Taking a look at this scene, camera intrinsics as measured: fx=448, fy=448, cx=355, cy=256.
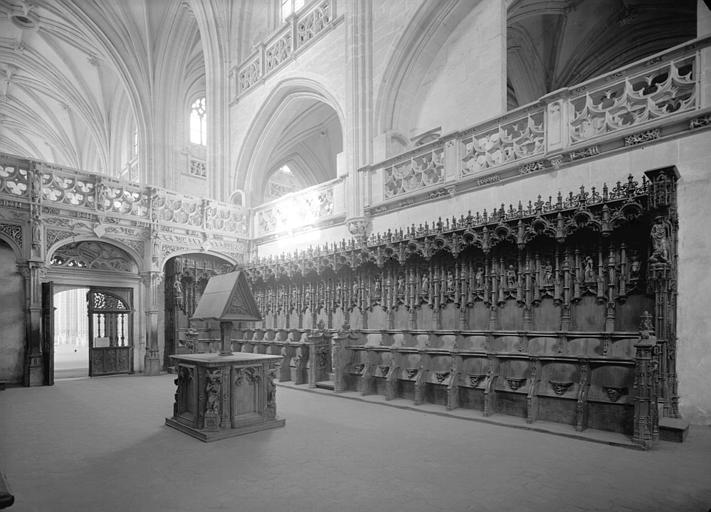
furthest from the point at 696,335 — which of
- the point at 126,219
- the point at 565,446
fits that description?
the point at 126,219

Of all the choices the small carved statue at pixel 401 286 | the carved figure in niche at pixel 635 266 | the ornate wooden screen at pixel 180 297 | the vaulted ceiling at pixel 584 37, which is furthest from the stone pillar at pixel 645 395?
the vaulted ceiling at pixel 584 37

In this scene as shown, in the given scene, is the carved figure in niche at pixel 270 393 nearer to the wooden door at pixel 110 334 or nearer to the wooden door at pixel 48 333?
the wooden door at pixel 48 333

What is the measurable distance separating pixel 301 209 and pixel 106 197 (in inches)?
213

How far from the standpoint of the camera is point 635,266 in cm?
629

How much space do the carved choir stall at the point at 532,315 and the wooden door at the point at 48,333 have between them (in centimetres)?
552

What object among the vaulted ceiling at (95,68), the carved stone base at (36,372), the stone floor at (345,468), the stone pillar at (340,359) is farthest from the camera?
the vaulted ceiling at (95,68)

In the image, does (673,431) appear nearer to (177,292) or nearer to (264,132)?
(177,292)

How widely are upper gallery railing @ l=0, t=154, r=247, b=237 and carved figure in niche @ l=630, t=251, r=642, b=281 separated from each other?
11718 millimetres

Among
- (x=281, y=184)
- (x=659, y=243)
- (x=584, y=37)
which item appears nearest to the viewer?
(x=659, y=243)

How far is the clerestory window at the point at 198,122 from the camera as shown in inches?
965

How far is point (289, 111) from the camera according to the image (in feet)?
52.9

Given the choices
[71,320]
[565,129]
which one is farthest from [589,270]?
[71,320]

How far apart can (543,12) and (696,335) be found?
1175 cm

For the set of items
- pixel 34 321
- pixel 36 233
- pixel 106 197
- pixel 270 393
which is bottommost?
pixel 270 393
